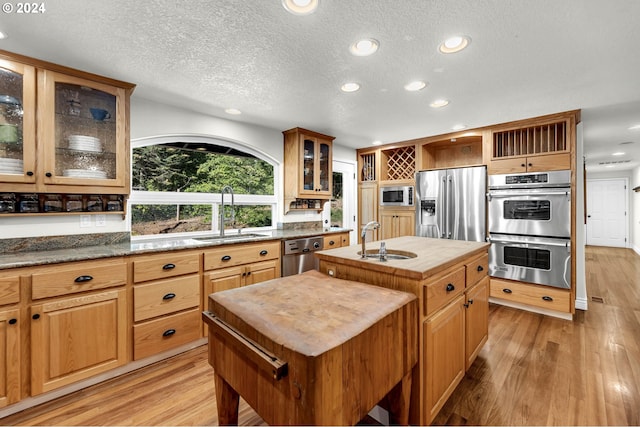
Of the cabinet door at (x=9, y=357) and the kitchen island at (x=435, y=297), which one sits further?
the cabinet door at (x=9, y=357)

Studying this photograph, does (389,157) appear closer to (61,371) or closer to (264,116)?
(264,116)

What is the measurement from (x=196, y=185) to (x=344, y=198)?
2.69 meters

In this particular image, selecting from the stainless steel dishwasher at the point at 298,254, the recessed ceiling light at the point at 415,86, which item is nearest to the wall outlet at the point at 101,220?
the stainless steel dishwasher at the point at 298,254

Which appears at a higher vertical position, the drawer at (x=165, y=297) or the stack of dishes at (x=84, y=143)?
the stack of dishes at (x=84, y=143)

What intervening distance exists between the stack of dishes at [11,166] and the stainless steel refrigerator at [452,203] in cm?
424

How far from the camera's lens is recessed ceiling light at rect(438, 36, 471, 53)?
1.72 meters

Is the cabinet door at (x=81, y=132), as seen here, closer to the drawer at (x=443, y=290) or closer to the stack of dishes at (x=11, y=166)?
the stack of dishes at (x=11, y=166)

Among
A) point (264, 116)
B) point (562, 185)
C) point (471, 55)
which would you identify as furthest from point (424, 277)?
point (562, 185)

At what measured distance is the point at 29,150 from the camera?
75.9 inches

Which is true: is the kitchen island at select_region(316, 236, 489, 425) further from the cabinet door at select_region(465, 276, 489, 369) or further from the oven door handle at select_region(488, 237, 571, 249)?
the oven door handle at select_region(488, 237, 571, 249)

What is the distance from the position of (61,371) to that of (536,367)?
3358mm

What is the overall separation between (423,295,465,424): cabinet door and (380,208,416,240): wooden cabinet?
107 inches

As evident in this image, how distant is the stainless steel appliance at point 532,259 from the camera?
3.09m

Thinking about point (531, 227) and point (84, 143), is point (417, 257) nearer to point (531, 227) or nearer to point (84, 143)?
point (531, 227)
